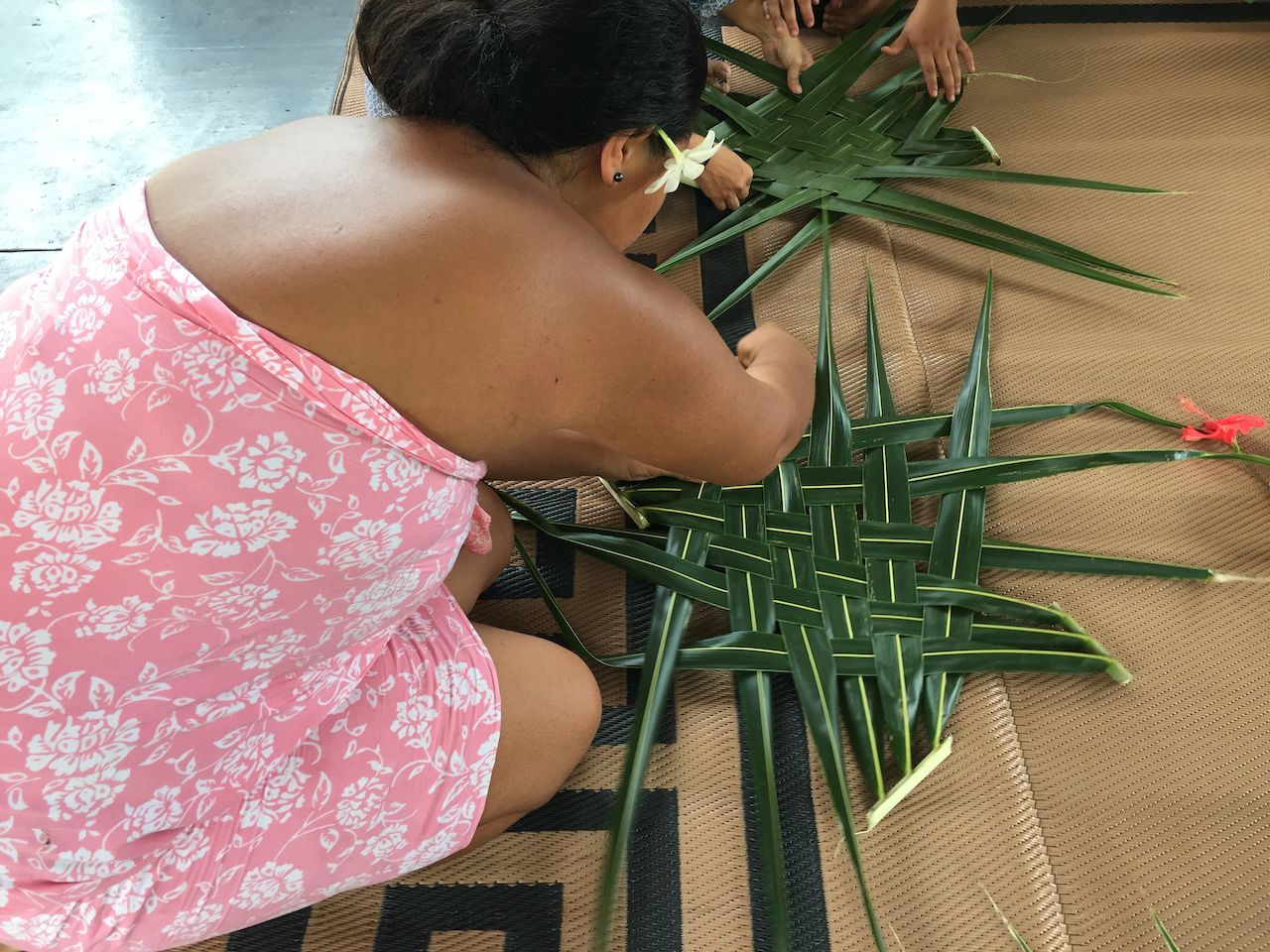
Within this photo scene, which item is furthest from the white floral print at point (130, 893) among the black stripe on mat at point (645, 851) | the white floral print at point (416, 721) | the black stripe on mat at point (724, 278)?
the black stripe on mat at point (724, 278)

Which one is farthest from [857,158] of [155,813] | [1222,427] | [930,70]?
[155,813]

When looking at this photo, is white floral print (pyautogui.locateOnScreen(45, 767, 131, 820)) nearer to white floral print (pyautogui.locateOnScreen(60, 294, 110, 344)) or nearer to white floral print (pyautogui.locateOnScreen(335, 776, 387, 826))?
white floral print (pyautogui.locateOnScreen(335, 776, 387, 826))

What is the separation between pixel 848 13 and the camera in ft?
5.60

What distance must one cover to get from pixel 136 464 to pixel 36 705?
19 centimetres

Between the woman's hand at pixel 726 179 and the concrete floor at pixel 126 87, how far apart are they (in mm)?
936

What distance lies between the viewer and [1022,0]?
1767mm

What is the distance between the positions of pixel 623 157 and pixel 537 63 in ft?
0.37

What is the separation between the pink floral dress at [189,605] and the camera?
67cm

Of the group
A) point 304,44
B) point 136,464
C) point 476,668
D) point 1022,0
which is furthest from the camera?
point 304,44

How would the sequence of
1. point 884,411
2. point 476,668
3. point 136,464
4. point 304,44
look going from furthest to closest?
point 304,44
point 884,411
point 476,668
point 136,464

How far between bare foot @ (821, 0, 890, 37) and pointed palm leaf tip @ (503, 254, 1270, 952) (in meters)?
0.73

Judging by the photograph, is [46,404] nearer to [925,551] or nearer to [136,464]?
[136,464]

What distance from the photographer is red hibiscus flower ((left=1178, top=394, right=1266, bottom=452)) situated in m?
1.20

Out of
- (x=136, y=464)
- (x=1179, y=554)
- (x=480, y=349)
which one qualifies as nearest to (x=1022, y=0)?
(x=1179, y=554)
